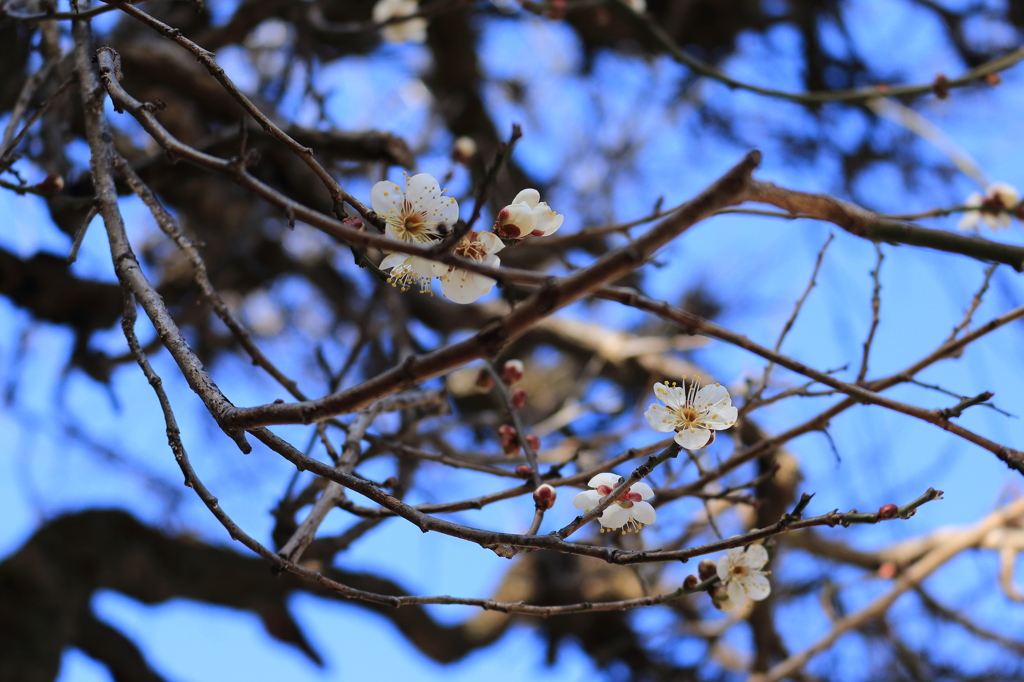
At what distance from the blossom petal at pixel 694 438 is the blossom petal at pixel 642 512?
0.09 meters

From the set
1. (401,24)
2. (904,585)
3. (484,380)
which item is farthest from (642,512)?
(401,24)

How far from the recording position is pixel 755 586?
1123 mm

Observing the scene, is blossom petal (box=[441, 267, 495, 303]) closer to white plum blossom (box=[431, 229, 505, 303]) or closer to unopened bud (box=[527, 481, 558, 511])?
white plum blossom (box=[431, 229, 505, 303])

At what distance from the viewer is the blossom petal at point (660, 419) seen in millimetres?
1021

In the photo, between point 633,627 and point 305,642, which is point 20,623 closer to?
point 305,642

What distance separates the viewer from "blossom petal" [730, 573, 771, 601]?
44.0 inches

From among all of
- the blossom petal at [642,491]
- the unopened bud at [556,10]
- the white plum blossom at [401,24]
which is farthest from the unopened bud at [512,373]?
the white plum blossom at [401,24]

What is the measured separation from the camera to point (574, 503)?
0.96 metres

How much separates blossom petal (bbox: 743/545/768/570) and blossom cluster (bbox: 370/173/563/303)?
1.87ft

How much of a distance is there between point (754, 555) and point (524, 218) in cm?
62

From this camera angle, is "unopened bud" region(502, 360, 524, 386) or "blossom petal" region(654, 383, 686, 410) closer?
"blossom petal" region(654, 383, 686, 410)

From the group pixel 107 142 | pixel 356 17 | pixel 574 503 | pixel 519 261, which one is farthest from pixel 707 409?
pixel 356 17

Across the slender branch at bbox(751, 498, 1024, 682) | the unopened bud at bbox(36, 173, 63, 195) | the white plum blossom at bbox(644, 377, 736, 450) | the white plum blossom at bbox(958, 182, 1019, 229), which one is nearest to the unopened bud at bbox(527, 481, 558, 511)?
the white plum blossom at bbox(644, 377, 736, 450)

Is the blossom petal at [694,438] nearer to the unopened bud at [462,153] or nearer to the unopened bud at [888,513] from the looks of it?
the unopened bud at [888,513]
